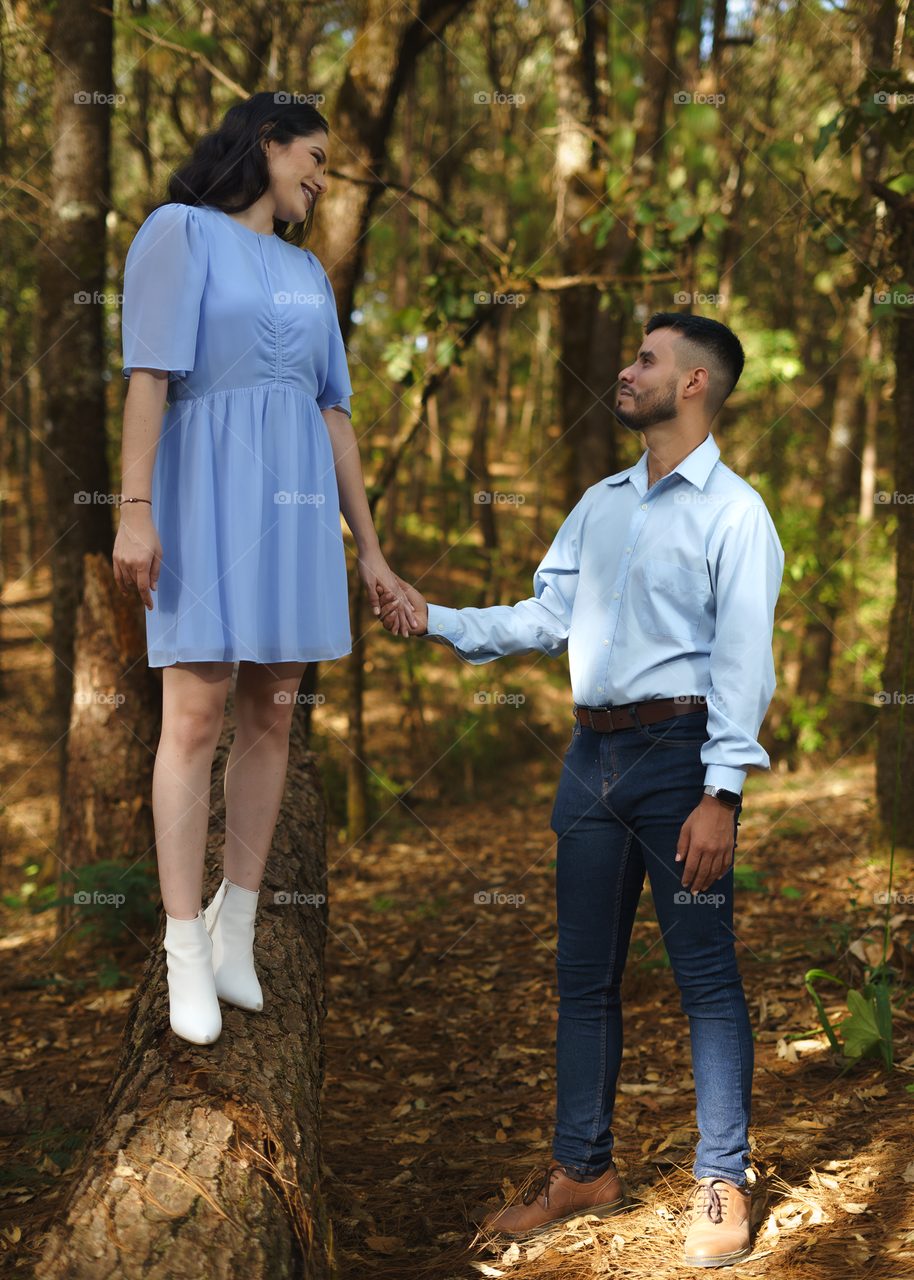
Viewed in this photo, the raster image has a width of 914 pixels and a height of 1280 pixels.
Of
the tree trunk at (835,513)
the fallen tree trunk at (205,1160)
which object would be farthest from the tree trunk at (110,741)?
the tree trunk at (835,513)

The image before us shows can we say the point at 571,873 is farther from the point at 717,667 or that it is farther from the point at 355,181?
the point at 355,181

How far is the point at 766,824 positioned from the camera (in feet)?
19.8

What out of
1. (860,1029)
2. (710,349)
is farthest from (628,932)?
(710,349)

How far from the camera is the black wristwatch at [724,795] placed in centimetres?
186

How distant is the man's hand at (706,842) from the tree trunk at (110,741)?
308 cm

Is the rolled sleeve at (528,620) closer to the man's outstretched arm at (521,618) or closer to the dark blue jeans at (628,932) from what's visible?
the man's outstretched arm at (521,618)

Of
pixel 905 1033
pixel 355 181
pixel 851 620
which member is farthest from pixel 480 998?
pixel 851 620

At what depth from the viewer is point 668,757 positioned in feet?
6.55

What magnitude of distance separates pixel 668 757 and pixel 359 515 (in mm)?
933

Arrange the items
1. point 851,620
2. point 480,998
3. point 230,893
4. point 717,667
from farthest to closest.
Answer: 1. point 851,620
2. point 480,998
3. point 230,893
4. point 717,667

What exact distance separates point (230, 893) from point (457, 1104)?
1249 millimetres

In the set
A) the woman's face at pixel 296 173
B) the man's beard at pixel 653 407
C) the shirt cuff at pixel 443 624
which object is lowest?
the shirt cuff at pixel 443 624

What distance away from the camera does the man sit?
6.31ft

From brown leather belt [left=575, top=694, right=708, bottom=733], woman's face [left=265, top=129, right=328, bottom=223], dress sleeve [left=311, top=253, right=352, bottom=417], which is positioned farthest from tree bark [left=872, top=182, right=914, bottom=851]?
woman's face [left=265, top=129, right=328, bottom=223]
